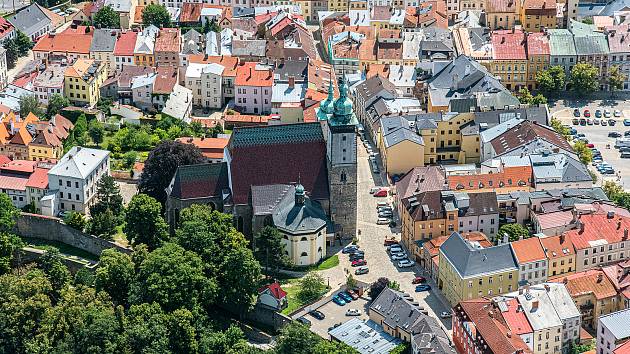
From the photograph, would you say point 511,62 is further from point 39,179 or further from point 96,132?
point 39,179

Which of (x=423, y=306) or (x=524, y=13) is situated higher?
(x=524, y=13)

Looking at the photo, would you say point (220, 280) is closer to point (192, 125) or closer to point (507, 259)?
point (507, 259)

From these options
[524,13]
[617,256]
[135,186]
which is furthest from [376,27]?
[617,256]

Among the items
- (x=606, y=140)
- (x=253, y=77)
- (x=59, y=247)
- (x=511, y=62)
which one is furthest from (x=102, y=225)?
(x=511, y=62)

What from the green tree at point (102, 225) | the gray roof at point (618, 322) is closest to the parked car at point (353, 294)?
the gray roof at point (618, 322)

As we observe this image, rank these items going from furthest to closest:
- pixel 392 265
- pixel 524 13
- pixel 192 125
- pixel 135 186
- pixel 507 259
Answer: pixel 524 13 < pixel 192 125 < pixel 135 186 < pixel 392 265 < pixel 507 259

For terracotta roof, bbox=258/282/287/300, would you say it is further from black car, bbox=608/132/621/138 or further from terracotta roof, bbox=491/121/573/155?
black car, bbox=608/132/621/138
